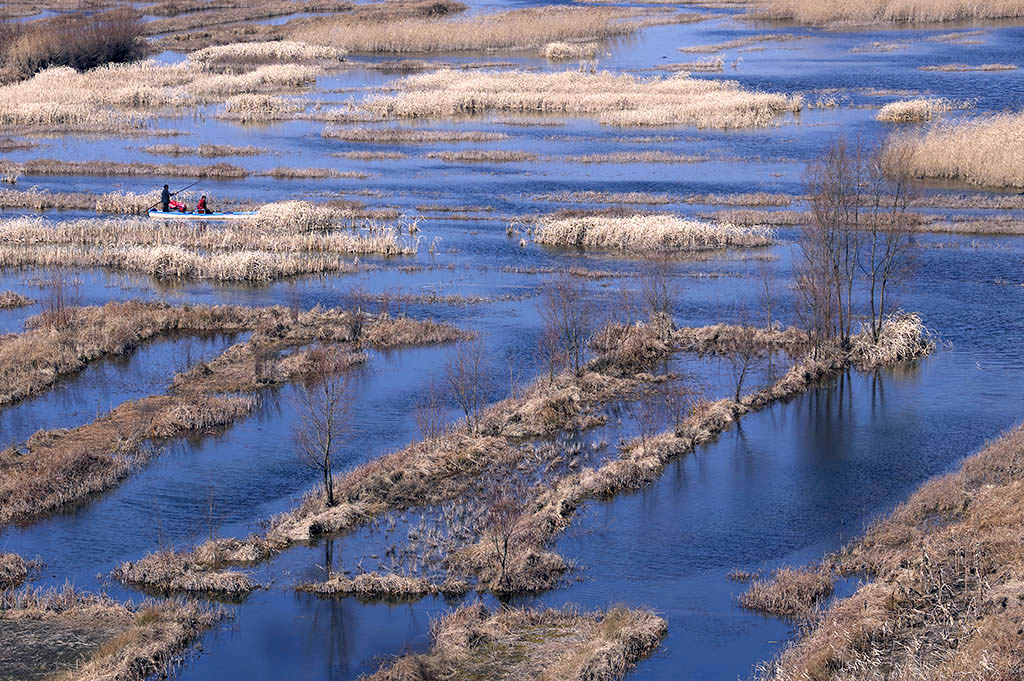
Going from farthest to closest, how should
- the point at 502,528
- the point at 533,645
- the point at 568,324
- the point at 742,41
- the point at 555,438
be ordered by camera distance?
1. the point at 742,41
2. the point at 568,324
3. the point at 555,438
4. the point at 502,528
5. the point at 533,645

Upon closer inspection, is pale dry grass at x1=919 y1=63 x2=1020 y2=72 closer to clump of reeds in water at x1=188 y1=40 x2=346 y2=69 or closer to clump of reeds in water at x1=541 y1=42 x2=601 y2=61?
clump of reeds in water at x1=541 y1=42 x2=601 y2=61

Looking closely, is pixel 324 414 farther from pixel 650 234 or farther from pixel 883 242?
pixel 883 242

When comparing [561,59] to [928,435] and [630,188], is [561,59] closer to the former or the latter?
[630,188]

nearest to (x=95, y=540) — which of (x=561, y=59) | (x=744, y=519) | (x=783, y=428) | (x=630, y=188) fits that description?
(x=744, y=519)

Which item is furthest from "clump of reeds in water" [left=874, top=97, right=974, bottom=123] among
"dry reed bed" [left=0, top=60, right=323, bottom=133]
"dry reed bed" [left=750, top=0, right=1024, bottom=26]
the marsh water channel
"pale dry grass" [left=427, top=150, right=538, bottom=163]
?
"dry reed bed" [left=0, top=60, right=323, bottom=133]

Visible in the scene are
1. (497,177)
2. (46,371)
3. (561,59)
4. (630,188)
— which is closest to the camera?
(46,371)

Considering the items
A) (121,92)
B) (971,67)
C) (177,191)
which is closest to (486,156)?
(177,191)

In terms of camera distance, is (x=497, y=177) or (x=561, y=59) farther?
(x=561, y=59)

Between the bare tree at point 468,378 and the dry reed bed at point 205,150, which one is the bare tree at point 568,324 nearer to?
the bare tree at point 468,378
